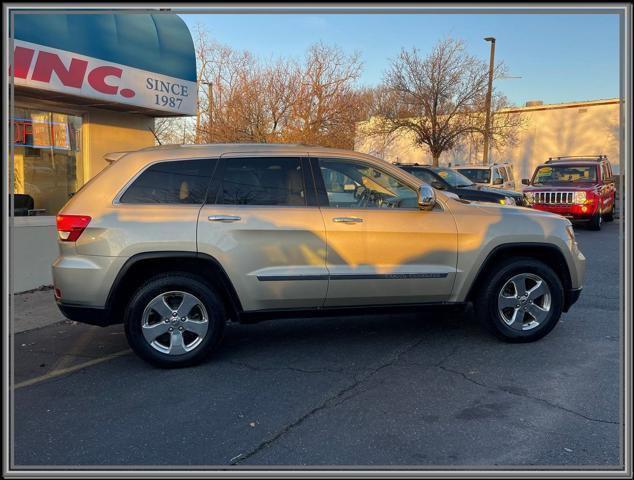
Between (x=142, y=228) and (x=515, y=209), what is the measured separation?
353 centimetres

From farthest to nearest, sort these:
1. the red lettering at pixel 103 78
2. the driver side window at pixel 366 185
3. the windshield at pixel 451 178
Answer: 1. the windshield at pixel 451 178
2. the red lettering at pixel 103 78
3. the driver side window at pixel 366 185

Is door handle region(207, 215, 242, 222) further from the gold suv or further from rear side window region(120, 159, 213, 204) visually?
rear side window region(120, 159, 213, 204)

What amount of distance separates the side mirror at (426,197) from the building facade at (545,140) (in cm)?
2469

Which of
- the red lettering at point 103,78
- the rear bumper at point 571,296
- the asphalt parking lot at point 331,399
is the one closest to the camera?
the asphalt parking lot at point 331,399

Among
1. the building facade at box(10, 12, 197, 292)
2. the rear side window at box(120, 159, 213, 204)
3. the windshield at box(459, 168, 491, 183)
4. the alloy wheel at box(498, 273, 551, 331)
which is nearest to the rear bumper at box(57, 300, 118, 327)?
the rear side window at box(120, 159, 213, 204)

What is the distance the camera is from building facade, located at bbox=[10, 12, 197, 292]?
7242 mm

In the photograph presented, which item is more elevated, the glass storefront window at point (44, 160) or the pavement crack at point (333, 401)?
the glass storefront window at point (44, 160)

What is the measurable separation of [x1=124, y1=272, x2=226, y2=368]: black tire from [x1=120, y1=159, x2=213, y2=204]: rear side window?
0.68 m

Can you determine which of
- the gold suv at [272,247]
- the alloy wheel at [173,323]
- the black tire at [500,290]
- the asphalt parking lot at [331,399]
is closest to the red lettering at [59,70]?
the gold suv at [272,247]

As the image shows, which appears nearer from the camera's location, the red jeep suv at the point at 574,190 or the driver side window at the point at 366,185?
the driver side window at the point at 366,185

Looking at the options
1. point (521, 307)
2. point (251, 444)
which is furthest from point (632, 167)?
point (251, 444)

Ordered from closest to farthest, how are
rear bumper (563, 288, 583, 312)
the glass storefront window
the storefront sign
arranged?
1. rear bumper (563, 288, 583, 312)
2. the storefront sign
3. the glass storefront window

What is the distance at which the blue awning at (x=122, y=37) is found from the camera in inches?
279

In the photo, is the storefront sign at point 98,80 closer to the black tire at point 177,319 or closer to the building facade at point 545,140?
the black tire at point 177,319
